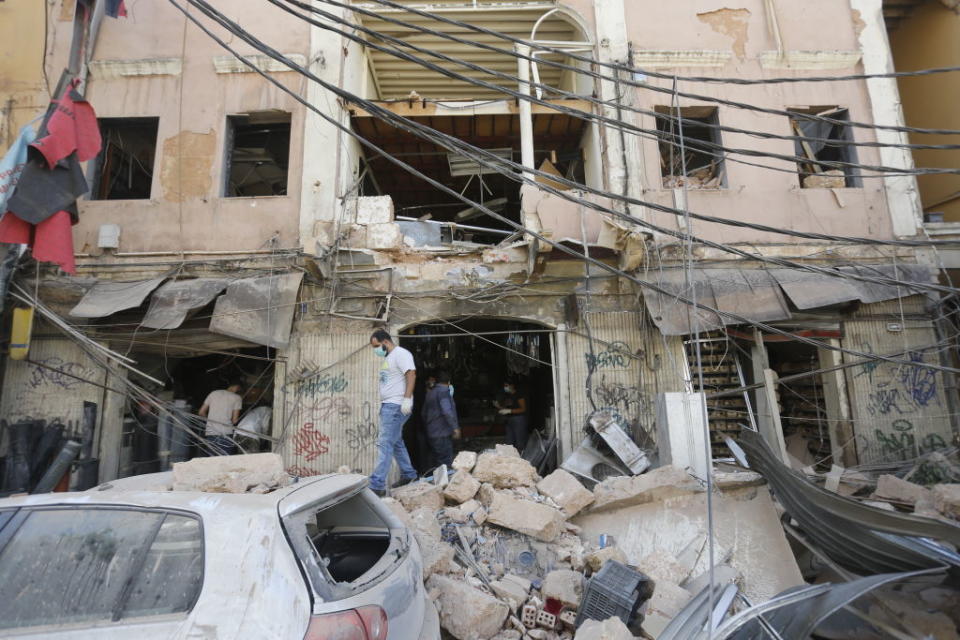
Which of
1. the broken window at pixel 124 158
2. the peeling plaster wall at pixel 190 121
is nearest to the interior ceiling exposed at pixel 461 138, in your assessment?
the peeling plaster wall at pixel 190 121

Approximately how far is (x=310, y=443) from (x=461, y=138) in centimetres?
590

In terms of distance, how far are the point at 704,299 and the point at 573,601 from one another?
5.03 meters

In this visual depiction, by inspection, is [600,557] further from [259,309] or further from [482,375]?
[482,375]

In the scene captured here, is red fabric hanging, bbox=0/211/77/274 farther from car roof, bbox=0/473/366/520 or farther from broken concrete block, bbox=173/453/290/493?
car roof, bbox=0/473/366/520

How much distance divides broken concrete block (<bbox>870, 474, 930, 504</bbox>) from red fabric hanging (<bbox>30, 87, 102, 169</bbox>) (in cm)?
1027

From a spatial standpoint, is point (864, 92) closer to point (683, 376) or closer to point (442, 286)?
point (683, 376)

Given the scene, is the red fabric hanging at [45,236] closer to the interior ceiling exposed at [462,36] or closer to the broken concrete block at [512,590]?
the interior ceiling exposed at [462,36]

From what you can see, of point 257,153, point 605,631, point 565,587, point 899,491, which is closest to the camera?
point 605,631

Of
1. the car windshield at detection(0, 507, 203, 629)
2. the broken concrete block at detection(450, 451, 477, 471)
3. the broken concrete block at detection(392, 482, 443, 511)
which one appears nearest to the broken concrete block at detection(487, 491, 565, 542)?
the broken concrete block at detection(392, 482, 443, 511)

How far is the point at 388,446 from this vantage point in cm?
609

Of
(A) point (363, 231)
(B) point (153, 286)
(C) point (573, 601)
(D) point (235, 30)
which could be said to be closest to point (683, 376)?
(C) point (573, 601)

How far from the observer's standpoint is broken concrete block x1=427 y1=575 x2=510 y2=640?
3.52 meters

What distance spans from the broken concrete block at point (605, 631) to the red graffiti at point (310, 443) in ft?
17.4

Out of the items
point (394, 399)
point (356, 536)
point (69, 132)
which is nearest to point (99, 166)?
point (69, 132)
